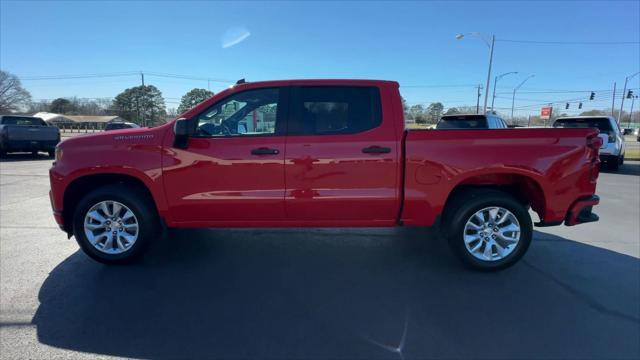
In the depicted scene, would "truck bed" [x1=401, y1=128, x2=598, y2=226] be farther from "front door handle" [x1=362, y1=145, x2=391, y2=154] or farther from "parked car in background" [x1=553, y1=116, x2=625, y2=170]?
"parked car in background" [x1=553, y1=116, x2=625, y2=170]

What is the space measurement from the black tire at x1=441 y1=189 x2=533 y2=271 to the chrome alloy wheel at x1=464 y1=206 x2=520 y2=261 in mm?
40

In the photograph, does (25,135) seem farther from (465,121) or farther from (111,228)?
(465,121)

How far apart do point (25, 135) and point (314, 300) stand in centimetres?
1613

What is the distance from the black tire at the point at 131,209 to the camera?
12.5ft

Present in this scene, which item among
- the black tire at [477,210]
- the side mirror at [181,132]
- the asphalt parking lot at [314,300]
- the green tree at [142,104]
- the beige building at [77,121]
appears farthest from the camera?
the beige building at [77,121]

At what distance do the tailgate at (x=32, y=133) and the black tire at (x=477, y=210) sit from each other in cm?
1670

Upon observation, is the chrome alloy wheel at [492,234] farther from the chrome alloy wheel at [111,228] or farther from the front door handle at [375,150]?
the chrome alloy wheel at [111,228]

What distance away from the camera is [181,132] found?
3584 mm

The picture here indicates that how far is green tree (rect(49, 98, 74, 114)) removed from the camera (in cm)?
10069

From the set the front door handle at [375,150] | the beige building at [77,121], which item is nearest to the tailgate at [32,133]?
the front door handle at [375,150]

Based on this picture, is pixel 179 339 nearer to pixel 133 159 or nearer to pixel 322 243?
pixel 133 159

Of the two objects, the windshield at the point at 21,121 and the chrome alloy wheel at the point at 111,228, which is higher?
the windshield at the point at 21,121

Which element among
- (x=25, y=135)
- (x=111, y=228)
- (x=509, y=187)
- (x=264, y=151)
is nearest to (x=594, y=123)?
(x=509, y=187)

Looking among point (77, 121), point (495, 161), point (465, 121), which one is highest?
point (77, 121)
